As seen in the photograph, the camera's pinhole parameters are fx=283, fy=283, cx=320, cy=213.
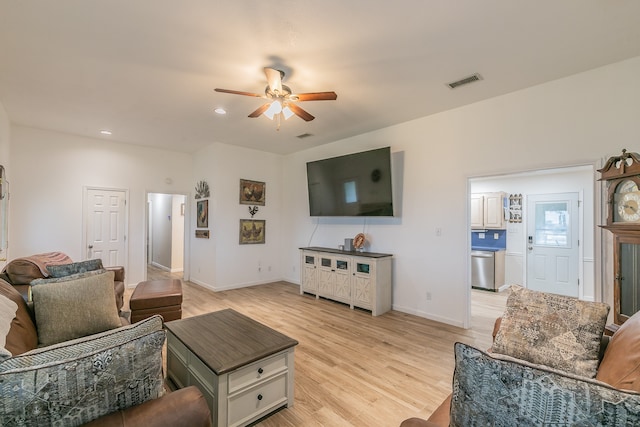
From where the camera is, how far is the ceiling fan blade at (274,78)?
2.65 meters

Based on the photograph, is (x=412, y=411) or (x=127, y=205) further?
(x=127, y=205)

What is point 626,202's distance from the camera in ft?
7.57

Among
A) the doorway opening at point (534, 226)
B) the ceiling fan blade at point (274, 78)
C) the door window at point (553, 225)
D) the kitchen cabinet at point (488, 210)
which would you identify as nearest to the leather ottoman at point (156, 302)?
the ceiling fan blade at point (274, 78)

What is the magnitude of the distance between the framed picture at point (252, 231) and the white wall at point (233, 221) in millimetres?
91

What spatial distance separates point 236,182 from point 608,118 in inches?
213

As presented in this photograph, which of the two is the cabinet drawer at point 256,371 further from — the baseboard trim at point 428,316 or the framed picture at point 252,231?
the framed picture at point 252,231

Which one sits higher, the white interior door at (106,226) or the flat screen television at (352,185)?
the flat screen television at (352,185)

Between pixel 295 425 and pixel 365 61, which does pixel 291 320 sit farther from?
pixel 365 61

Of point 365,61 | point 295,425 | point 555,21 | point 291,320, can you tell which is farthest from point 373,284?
point 555,21

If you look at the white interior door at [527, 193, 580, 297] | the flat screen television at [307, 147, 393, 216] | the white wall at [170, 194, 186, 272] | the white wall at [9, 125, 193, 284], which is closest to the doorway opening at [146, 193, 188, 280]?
the white wall at [170, 194, 186, 272]

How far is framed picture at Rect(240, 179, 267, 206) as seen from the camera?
584 centimetres

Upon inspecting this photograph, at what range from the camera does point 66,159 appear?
4996 millimetres

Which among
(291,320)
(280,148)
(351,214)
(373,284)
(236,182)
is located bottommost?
(291,320)

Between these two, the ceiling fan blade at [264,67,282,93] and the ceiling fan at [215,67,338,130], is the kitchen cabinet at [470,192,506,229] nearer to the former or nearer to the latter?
the ceiling fan at [215,67,338,130]
